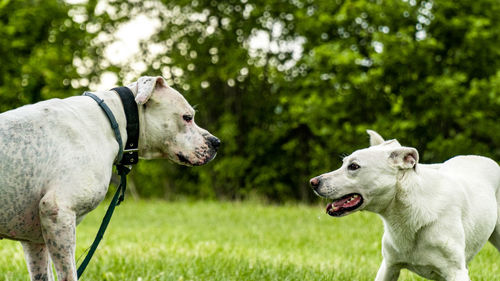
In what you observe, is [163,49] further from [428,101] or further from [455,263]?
[455,263]

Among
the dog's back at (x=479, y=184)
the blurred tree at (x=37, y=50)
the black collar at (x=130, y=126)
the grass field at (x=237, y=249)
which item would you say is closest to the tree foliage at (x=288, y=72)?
the blurred tree at (x=37, y=50)

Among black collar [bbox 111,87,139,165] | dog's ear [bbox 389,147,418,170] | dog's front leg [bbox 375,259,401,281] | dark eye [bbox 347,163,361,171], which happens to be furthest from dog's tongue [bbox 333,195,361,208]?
black collar [bbox 111,87,139,165]

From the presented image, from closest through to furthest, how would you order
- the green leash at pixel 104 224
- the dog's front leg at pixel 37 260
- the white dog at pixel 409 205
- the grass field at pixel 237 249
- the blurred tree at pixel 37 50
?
the dog's front leg at pixel 37 260 < the green leash at pixel 104 224 < the white dog at pixel 409 205 < the grass field at pixel 237 249 < the blurred tree at pixel 37 50

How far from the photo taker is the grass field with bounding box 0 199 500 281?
5824 millimetres

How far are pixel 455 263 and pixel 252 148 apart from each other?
50.1ft

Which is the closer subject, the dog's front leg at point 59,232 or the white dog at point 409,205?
the dog's front leg at point 59,232

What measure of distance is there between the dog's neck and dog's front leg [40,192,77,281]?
233 centimetres

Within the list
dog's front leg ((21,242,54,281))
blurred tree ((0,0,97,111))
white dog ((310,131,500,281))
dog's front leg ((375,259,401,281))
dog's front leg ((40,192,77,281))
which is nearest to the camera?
dog's front leg ((40,192,77,281))

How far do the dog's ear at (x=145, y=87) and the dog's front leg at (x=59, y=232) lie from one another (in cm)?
86

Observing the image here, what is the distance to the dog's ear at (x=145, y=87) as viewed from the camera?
3.97 meters

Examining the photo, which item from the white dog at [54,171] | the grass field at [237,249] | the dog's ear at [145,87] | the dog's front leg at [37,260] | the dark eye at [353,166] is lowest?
the grass field at [237,249]

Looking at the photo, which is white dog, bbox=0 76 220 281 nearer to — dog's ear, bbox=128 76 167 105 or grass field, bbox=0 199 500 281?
dog's ear, bbox=128 76 167 105

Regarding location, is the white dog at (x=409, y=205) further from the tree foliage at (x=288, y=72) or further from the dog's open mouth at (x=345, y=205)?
the tree foliage at (x=288, y=72)

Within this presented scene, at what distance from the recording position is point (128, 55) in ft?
66.5
